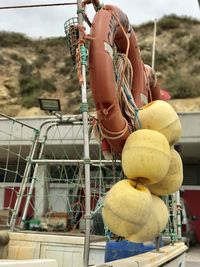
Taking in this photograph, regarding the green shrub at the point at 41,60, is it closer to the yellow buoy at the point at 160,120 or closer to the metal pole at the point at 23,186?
the metal pole at the point at 23,186

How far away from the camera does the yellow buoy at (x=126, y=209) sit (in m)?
3.38

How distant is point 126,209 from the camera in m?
3.37

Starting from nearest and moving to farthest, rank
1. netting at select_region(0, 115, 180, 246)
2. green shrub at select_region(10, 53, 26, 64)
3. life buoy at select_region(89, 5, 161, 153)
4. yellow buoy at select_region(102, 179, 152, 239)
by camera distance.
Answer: yellow buoy at select_region(102, 179, 152, 239), life buoy at select_region(89, 5, 161, 153), netting at select_region(0, 115, 180, 246), green shrub at select_region(10, 53, 26, 64)

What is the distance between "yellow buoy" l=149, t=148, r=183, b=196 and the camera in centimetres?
407

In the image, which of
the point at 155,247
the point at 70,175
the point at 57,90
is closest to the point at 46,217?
the point at 70,175

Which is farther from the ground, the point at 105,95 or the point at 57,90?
the point at 57,90

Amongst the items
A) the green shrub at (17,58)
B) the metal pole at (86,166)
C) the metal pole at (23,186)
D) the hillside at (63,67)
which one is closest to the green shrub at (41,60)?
the hillside at (63,67)

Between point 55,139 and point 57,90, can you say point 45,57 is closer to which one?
point 57,90

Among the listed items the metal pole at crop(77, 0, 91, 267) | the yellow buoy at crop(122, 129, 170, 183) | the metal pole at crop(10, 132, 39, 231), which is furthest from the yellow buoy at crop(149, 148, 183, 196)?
the metal pole at crop(10, 132, 39, 231)

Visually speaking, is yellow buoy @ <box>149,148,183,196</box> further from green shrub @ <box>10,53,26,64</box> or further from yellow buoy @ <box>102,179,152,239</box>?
green shrub @ <box>10,53,26,64</box>

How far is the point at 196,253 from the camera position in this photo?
612 inches

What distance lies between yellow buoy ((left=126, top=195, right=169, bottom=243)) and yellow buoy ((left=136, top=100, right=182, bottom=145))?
58 cm

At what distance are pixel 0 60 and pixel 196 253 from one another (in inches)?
1115

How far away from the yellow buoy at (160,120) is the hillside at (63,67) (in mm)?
24917
